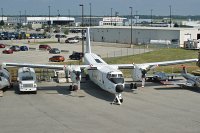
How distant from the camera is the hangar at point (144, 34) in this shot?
318 feet

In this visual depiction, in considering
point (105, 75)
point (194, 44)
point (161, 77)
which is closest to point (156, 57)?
point (194, 44)

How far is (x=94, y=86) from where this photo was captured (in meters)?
43.1

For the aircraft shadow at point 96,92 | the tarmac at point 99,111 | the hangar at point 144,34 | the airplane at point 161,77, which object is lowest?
the tarmac at point 99,111

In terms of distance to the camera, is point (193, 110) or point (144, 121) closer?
point (144, 121)

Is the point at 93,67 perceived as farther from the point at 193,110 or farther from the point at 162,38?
the point at 162,38

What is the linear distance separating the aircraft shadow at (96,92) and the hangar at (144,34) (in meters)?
53.6

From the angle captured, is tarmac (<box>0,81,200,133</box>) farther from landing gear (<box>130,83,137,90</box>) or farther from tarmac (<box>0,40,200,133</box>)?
landing gear (<box>130,83,137,90</box>)

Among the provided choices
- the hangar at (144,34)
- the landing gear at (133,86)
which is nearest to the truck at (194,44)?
the hangar at (144,34)

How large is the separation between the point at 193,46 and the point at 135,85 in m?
44.2

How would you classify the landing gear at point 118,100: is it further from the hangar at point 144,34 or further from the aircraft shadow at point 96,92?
the hangar at point 144,34

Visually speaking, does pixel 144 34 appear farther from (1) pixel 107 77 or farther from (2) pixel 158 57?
(1) pixel 107 77

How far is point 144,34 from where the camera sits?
4168 inches

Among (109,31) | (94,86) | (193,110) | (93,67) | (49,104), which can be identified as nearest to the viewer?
(193,110)

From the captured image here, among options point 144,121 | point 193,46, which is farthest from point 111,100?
point 193,46
